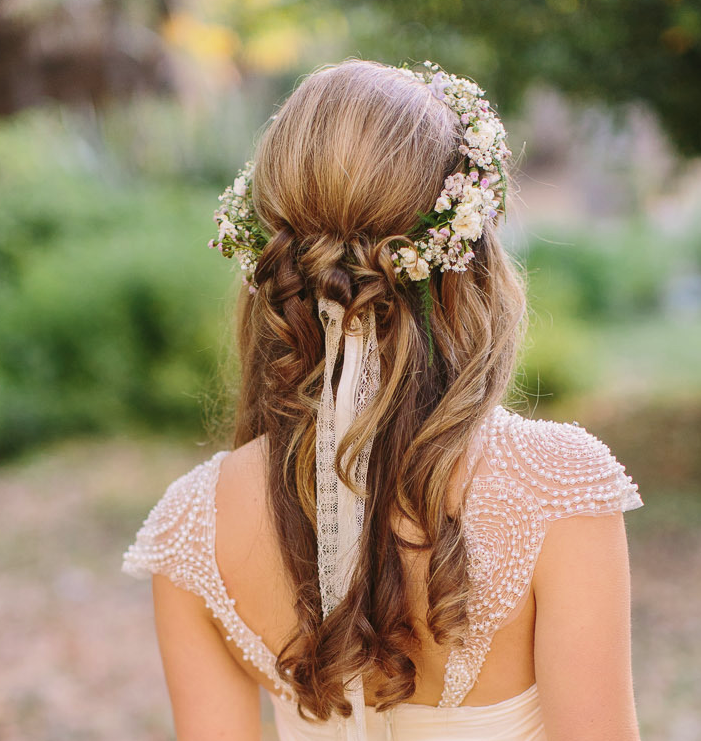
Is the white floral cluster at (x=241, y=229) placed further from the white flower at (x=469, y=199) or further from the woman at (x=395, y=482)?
the white flower at (x=469, y=199)

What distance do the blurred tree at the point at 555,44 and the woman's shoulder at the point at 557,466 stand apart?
12.6 ft

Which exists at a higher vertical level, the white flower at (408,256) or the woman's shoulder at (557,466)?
the white flower at (408,256)

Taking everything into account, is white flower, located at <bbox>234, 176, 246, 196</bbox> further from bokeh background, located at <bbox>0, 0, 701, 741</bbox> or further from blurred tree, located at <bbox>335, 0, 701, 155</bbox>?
blurred tree, located at <bbox>335, 0, 701, 155</bbox>

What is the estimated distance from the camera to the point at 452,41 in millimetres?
5000

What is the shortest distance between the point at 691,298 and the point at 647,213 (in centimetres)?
383

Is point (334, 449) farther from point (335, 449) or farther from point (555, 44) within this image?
point (555, 44)

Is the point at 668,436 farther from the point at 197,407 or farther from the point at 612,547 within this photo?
the point at 612,547

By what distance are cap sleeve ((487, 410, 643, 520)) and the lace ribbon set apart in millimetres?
225

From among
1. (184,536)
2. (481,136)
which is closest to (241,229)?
(481,136)

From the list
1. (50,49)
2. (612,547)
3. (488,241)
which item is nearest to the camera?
(612,547)

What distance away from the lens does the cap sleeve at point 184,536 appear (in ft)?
4.66

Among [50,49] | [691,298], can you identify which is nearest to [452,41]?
[50,49]

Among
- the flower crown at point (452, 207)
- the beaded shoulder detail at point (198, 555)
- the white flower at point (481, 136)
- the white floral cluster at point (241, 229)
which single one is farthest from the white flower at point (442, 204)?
the beaded shoulder detail at point (198, 555)

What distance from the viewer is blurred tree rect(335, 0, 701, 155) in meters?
4.62
